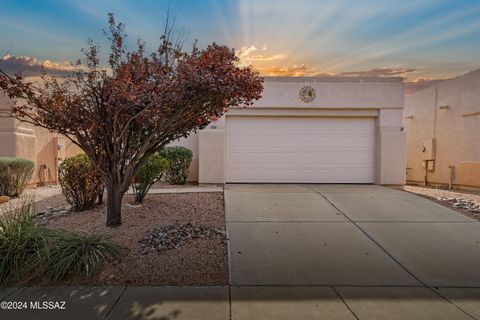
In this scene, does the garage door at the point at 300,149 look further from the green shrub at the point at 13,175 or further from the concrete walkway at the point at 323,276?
the green shrub at the point at 13,175

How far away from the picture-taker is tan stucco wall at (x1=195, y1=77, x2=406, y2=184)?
34.8 ft

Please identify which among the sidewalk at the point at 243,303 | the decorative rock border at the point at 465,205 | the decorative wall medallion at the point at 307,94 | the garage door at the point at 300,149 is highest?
the decorative wall medallion at the point at 307,94

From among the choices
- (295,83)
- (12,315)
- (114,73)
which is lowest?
(12,315)

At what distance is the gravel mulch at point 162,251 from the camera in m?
4.23

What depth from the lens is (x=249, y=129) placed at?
10.8 metres

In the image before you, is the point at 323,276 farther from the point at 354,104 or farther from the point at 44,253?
the point at 354,104

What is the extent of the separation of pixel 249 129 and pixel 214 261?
662cm

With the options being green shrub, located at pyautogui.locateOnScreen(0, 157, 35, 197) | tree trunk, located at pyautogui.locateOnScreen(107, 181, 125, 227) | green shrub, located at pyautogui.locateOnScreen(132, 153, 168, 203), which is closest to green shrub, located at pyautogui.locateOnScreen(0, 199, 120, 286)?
tree trunk, located at pyautogui.locateOnScreen(107, 181, 125, 227)

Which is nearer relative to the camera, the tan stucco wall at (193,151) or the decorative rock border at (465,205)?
the decorative rock border at (465,205)

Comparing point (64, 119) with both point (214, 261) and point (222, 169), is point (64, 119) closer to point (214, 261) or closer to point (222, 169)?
point (214, 261)

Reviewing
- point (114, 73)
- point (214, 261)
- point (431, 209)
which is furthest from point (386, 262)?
point (114, 73)

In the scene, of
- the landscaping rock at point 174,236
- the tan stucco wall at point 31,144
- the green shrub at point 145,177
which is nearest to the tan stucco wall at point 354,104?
the green shrub at point 145,177

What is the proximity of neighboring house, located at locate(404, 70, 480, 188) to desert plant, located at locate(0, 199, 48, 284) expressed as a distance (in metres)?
13.3

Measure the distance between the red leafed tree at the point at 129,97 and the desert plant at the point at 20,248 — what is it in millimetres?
1289
